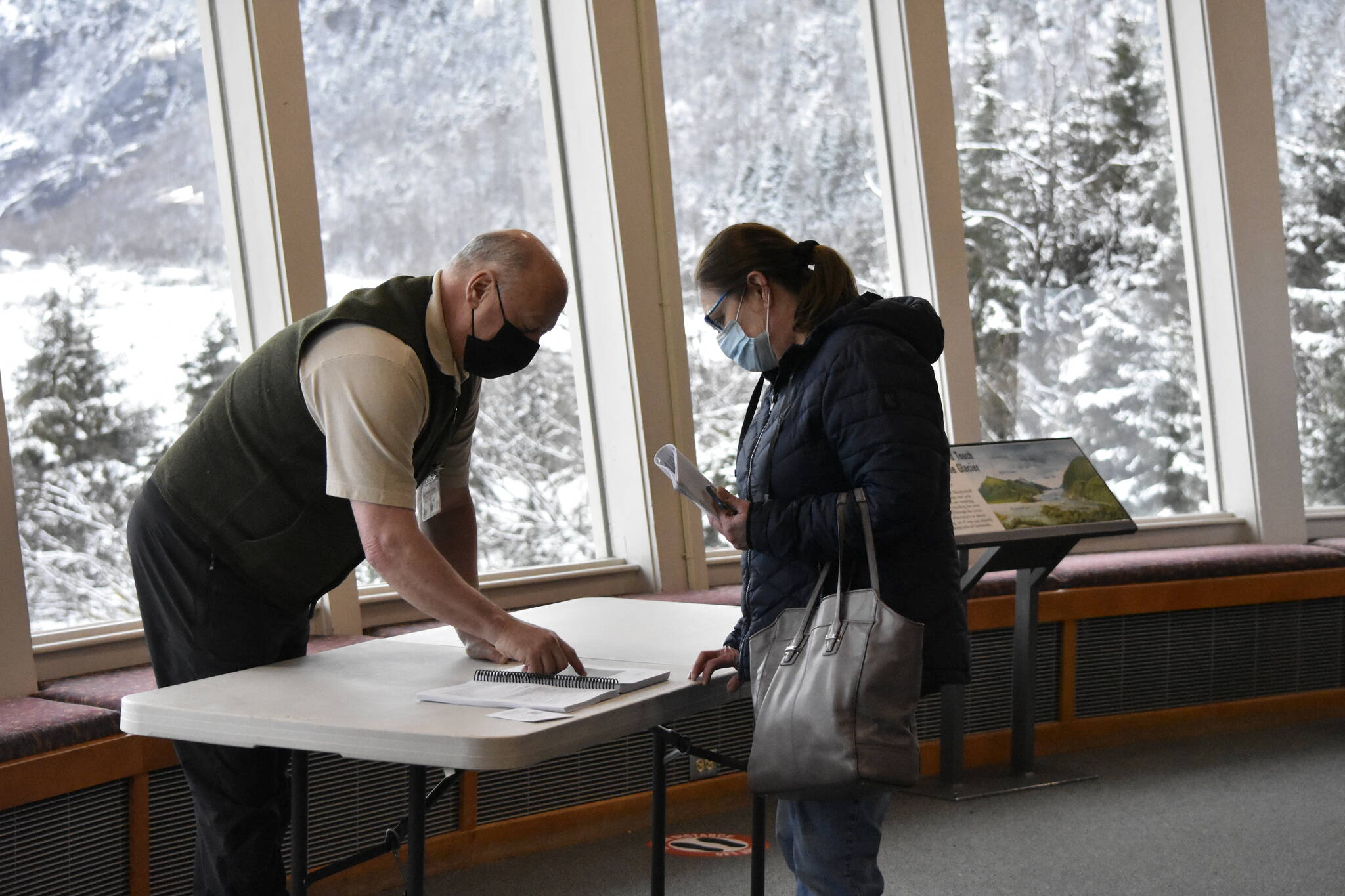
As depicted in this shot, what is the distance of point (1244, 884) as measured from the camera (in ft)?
10.5

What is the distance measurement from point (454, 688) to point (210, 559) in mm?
634

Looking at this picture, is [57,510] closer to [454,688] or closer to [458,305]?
[458,305]

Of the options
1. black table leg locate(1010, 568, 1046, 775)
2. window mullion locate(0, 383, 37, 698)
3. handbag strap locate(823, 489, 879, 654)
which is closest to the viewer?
handbag strap locate(823, 489, 879, 654)

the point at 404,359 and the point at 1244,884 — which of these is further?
the point at 1244,884

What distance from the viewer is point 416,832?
179cm

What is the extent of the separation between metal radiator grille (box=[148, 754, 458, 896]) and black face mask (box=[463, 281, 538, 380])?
1.17 meters

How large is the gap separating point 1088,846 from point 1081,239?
2961 millimetres

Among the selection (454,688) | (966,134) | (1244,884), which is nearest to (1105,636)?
(1244,884)

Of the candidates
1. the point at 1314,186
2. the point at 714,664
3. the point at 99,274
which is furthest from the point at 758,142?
the point at 714,664

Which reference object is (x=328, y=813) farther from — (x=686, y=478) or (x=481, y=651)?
(x=686, y=478)

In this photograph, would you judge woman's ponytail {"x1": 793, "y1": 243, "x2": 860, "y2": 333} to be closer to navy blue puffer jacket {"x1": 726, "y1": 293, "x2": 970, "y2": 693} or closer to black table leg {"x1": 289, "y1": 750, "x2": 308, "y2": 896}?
navy blue puffer jacket {"x1": 726, "y1": 293, "x2": 970, "y2": 693}

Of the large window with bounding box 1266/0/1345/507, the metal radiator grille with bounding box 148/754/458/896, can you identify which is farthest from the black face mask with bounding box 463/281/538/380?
the large window with bounding box 1266/0/1345/507

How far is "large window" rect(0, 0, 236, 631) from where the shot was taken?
3.47m

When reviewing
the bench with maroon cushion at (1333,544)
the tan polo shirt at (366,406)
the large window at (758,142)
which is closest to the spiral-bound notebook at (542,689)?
the tan polo shirt at (366,406)
